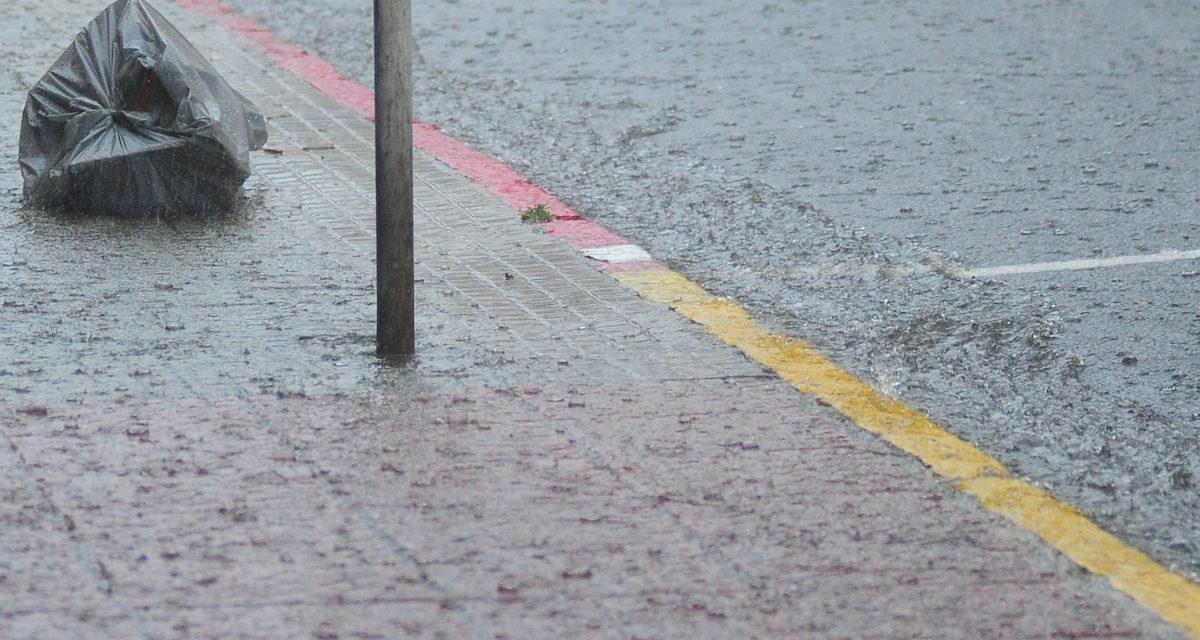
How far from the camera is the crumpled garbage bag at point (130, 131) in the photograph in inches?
246

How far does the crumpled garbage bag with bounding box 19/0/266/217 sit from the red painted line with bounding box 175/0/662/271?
1216 millimetres

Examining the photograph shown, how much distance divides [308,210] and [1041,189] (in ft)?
10.3

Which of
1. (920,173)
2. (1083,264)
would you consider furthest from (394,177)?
(920,173)

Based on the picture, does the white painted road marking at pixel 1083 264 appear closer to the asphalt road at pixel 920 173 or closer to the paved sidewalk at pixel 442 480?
the asphalt road at pixel 920 173

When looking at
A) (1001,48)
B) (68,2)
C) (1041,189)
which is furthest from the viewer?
(68,2)

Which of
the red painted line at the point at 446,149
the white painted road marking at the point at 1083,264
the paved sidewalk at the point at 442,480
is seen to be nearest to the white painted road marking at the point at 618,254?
the red painted line at the point at 446,149

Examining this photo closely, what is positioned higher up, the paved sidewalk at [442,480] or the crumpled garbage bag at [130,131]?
the crumpled garbage bag at [130,131]

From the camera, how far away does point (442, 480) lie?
401 centimetres

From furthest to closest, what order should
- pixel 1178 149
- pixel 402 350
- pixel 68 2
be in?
pixel 68 2, pixel 1178 149, pixel 402 350

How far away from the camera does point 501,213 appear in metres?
6.71

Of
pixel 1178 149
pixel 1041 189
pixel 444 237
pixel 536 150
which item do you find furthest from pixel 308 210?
pixel 1178 149

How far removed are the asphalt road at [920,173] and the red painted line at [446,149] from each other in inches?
4.9

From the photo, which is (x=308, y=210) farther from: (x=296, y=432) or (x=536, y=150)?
(x=296, y=432)

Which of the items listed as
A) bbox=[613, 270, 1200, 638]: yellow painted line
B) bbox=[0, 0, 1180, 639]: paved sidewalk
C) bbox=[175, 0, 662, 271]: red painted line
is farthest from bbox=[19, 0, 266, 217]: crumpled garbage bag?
bbox=[613, 270, 1200, 638]: yellow painted line
